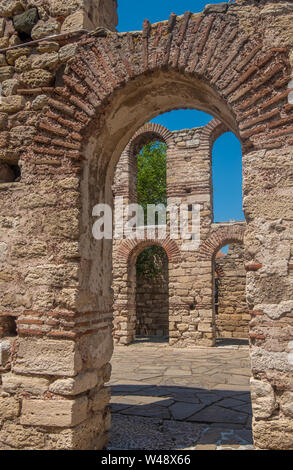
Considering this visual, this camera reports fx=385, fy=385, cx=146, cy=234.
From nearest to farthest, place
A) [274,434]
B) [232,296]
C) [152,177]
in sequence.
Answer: [274,434]
[232,296]
[152,177]

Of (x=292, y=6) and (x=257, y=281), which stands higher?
(x=292, y=6)

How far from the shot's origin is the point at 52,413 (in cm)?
288

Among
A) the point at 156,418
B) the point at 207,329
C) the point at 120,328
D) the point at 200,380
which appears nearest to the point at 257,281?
the point at 156,418

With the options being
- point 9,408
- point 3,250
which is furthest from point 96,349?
point 3,250

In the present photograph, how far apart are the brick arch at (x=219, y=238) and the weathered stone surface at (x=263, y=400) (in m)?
8.08

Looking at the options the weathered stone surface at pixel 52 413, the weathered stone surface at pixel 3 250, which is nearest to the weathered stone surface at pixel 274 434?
the weathered stone surface at pixel 52 413

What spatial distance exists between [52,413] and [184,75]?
111 inches

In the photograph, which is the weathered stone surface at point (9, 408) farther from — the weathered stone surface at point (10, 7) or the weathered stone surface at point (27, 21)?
the weathered stone surface at point (10, 7)

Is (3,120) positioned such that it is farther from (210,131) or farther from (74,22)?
(210,131)

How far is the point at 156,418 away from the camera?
420cm

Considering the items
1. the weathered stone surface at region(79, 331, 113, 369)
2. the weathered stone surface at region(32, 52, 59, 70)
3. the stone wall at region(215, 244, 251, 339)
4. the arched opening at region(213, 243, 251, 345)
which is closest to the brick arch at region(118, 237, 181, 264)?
the arched opening at region(213, 243, 251, 345)

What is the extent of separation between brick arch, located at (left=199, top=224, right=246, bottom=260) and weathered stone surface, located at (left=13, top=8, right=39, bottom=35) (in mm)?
7999

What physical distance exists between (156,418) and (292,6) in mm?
4054

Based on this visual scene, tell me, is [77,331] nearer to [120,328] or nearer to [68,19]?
[68,19]
